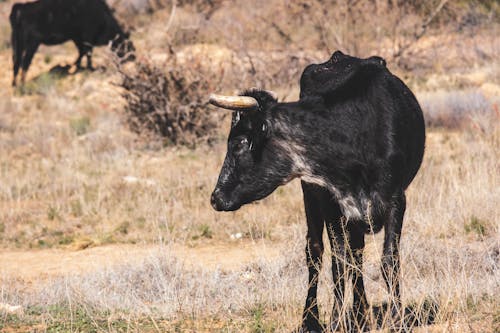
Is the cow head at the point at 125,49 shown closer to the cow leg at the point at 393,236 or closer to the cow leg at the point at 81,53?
the cow leg at the point at 81,53

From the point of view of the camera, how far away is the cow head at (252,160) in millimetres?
4781

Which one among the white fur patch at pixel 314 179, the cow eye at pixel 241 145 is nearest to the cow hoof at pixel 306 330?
the white fur patch at pixel 314 179

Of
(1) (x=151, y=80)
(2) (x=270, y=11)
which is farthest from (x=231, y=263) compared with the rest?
(2) (x=270, y=11)

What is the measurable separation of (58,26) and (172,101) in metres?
9.76

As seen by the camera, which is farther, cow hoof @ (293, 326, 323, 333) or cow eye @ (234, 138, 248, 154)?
cow hoof @ (293, 326, 323, 333)

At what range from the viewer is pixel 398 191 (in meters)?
5.01

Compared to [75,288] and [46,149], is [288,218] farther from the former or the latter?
[46,149]

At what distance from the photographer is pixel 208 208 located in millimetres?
9258

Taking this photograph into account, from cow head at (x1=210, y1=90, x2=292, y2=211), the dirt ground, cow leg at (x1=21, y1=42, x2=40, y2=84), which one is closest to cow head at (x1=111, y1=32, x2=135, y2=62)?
cow leg at (x1=21, y1=42, x2=40, y2=84)

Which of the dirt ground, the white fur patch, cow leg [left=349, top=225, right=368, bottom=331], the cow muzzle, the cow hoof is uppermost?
the white fur patch

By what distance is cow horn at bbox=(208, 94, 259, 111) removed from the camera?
4.45 meters

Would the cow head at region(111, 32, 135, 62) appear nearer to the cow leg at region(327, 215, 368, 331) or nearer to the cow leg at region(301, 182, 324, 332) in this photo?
the cow leg at region(301, 182, 324, 332)

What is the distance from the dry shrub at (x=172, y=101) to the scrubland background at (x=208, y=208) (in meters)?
0.03

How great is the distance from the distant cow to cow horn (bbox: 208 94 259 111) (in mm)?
16549
